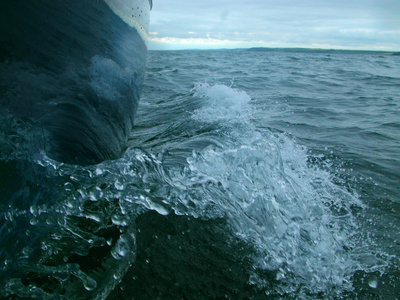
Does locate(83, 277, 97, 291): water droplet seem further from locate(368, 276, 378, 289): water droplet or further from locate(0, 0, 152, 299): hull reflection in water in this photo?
locate(368, 276, 378, 289): water droplet

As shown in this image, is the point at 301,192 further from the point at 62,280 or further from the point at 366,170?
the point at 62,280

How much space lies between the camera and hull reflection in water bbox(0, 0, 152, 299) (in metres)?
1.65

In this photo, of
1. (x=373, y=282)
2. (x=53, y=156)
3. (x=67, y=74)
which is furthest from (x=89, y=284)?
(x=373, y=282)

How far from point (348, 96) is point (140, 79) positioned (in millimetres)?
7128

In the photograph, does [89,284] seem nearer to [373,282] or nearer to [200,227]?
[200,227]

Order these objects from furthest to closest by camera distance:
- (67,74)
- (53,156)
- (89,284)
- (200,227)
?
(200,227), (67,74), (53,156), (89,284)

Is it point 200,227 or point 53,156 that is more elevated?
point 53,156

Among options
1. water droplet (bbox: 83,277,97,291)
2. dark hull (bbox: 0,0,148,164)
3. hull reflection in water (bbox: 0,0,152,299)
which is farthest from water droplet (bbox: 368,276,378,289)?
dark hull (bbox: 0,0,148,164)

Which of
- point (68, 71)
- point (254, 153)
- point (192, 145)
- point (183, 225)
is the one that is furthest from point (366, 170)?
point (68, 71)

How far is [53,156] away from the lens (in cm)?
199

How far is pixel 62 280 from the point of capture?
1.68 meters

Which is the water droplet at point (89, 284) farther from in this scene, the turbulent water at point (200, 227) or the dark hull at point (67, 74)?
the dark hull at point (67, 74)

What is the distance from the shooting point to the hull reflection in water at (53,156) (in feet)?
5.42

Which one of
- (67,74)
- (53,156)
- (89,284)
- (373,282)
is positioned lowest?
(373,282)
